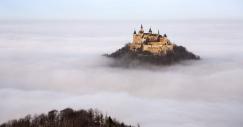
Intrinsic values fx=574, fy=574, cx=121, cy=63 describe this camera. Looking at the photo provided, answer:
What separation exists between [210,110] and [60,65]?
83.2 m

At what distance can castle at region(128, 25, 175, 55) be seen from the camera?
4067 inches

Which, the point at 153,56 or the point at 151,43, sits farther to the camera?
the point at 153,56

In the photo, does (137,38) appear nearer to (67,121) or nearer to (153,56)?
(153,56)

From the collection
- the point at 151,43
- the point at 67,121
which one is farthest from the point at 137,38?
the point at 67,121

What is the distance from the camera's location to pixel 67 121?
6016 centimetres

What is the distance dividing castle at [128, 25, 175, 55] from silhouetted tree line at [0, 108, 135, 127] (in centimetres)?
3900

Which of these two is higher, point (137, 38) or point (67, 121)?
point (137, 38)

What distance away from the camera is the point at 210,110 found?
82.0m

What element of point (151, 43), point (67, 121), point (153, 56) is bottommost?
point (67, 121)

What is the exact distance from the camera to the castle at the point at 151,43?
339 feet

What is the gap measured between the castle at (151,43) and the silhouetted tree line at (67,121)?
38997 mm

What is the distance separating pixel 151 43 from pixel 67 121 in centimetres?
4583

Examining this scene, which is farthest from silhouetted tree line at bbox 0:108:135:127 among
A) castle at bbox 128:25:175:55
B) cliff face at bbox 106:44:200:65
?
cliff face at bbox 106:44:200:65

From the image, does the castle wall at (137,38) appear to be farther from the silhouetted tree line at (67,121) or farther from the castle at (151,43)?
the silhouetted tree line at (67,121)
